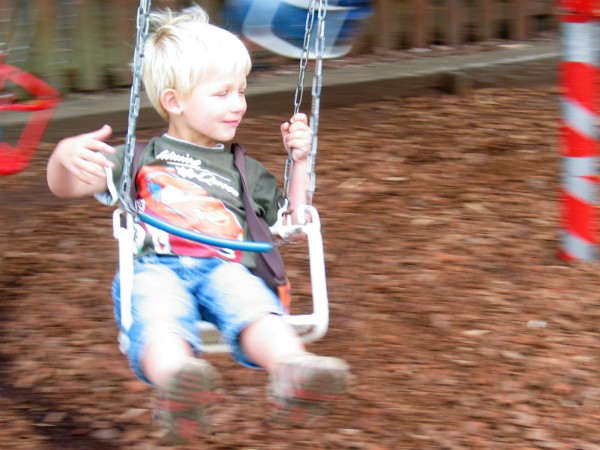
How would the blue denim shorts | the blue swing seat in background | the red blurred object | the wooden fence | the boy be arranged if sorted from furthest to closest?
the blue swing seat in background, the wooden fence, the red blurred object, the blue denim shorts, the boy

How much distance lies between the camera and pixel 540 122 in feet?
20.3

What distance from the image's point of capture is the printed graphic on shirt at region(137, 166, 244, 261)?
119 inches

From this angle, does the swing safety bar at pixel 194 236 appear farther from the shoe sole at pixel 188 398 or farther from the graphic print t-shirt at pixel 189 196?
the shoe sole at pixel 188 398

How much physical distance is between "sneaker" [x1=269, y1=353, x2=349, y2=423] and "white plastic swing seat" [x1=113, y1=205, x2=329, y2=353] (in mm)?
234

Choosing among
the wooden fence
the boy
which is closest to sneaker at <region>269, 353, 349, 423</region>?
the boy

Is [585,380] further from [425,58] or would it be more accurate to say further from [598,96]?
[425,58]

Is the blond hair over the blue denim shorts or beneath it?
over

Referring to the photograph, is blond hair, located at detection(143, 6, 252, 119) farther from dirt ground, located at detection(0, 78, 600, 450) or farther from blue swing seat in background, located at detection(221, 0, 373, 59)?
blue swing seat in background, located at detection(221, 0, 373, 59)

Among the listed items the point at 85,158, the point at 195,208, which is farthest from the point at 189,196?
the point at 85,158

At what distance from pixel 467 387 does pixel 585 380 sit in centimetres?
44

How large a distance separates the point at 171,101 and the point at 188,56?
0.53 feet

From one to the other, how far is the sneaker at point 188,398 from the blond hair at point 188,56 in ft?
3.02

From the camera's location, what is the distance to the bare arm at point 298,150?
325cm

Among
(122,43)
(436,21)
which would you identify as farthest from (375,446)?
(436,21)
